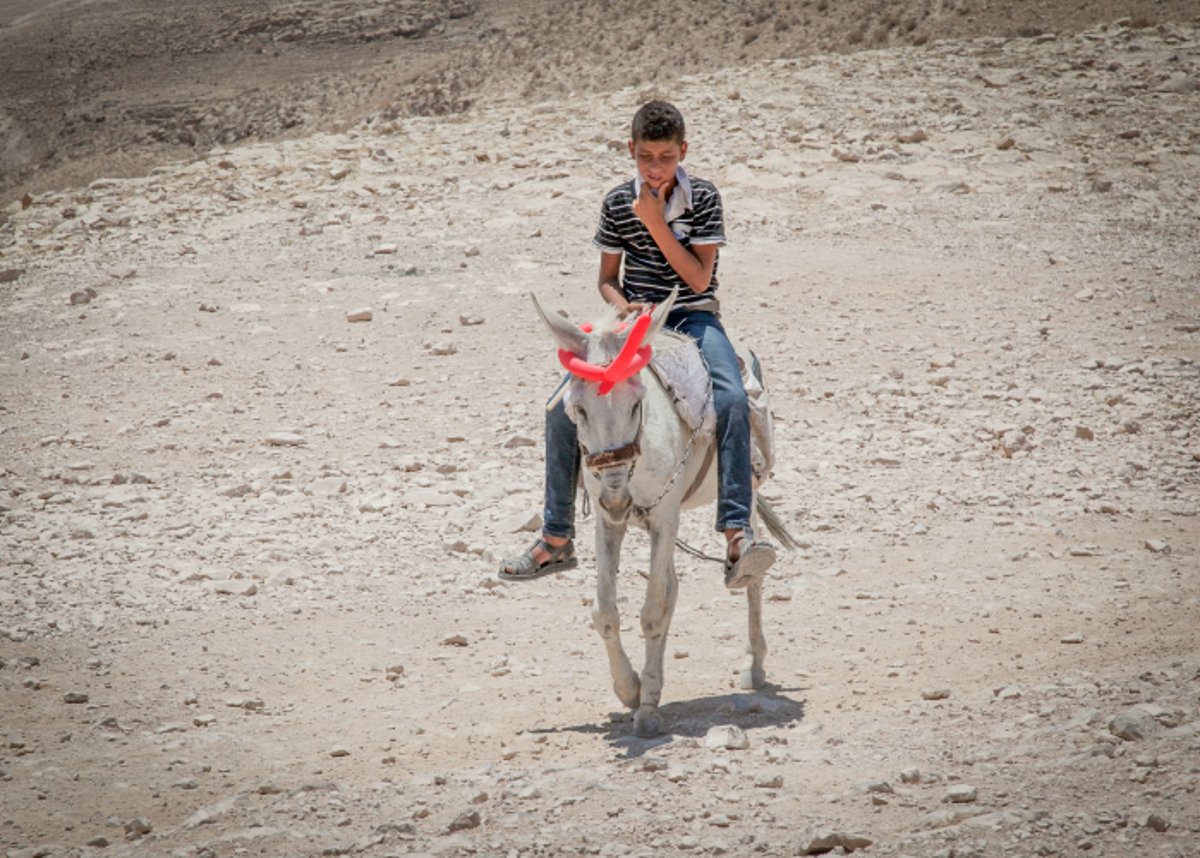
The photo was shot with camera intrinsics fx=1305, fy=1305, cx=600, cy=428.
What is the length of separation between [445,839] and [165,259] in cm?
1360

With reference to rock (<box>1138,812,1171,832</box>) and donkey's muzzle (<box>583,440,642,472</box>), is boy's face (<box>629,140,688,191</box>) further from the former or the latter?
rock (<box>1138,812,1171,832</box>)

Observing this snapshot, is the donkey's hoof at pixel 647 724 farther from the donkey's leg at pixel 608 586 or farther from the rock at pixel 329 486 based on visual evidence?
the rock at pixel 329 486

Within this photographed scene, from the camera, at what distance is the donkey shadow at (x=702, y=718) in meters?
6.57

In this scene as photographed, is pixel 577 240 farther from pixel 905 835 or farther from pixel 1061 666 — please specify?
pixel 905 835

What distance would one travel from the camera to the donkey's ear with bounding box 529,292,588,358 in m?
5.99

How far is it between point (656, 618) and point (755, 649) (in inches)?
44.5

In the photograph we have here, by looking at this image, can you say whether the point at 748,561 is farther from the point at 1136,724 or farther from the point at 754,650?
the point at 1136,724

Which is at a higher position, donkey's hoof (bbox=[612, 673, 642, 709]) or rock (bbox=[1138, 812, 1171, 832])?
rock (bbox=[1138, 812, 1171, 832])

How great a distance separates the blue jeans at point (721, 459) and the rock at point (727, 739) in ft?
3.32

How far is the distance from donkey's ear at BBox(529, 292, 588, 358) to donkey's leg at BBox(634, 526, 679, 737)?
104cm

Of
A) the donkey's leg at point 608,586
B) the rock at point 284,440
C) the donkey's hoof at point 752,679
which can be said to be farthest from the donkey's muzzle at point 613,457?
the rock at point 284,440

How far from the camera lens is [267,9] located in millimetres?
42750

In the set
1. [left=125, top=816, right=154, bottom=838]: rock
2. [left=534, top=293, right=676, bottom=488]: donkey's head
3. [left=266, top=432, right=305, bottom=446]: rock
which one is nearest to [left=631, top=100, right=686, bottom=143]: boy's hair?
[left=534, top=293, right=676, bottom=488]: donkey's head

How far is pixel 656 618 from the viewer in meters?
6.64
